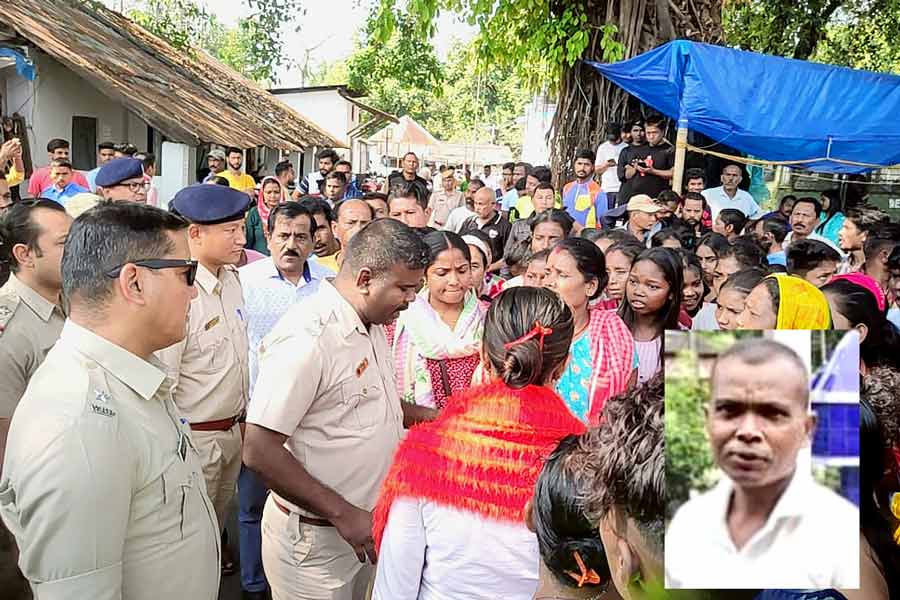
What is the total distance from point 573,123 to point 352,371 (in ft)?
28.7

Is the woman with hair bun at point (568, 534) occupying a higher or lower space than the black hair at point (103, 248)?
lower

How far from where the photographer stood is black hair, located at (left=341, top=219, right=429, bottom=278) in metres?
2.66

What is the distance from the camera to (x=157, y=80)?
15.0 m

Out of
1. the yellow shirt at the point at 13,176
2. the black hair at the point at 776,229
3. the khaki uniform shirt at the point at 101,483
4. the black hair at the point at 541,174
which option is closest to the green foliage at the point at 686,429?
the khaki uniform shirt at the point at 101,483

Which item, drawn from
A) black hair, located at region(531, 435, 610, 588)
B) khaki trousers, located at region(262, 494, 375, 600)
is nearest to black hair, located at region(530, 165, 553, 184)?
khaki trousers, located at region(262, 494, 375, 600)

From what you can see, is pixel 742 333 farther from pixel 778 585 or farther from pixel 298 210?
pixel 298 210

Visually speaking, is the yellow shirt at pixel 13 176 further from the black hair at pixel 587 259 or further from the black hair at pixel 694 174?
the black hair at pixel 694 174

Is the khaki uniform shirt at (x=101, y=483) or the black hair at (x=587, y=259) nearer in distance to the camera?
the khaki uniform shirt at (x=101, y=483)

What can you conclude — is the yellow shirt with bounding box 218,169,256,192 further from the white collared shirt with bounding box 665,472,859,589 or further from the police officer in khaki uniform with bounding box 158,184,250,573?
the white collared shirt with bounding box 665,472,859,589

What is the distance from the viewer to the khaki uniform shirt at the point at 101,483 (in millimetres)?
1650

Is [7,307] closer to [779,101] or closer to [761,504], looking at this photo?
[761,504]

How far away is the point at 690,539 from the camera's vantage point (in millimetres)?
964

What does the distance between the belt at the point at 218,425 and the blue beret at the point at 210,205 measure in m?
0.81

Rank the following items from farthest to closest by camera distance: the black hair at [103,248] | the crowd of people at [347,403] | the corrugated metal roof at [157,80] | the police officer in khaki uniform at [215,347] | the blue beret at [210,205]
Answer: the corrugated metal roof at [157,80] < the blue beret at [210,205] < the police officer in khaki uniform at [215,347] < the black hair at [103,248] < the crowd of people at [347,403]
